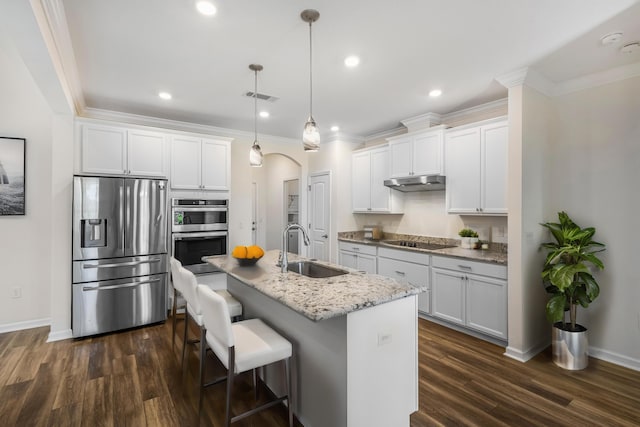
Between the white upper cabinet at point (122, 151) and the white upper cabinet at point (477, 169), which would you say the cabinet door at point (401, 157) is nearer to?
the white upper cabinet at point (477, 169)

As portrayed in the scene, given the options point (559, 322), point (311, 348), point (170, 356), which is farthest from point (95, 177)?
point (559, 322)

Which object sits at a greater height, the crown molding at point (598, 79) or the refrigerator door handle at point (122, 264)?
the crown molding at point (598, 79)

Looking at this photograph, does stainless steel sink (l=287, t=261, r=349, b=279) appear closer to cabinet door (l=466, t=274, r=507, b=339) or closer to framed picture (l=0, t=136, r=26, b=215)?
cabinet door (l=466, t=274, r=507, b=339)

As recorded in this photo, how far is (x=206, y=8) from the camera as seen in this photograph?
2.01 metres

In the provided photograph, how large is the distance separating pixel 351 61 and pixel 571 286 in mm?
2767

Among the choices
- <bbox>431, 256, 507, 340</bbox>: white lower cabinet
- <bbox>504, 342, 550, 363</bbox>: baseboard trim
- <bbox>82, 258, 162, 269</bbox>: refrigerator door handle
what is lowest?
<bbox>504, 342, 550, 363</bbox>: baseboard trim

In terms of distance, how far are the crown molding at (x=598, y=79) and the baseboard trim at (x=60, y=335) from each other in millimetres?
5741

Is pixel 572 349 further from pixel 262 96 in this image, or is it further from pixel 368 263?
pixel 262 96

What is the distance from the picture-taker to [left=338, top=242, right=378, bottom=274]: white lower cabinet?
15.0ft

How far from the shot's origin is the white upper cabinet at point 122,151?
11.7 feet

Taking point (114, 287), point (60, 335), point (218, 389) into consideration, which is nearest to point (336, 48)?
point (218, 389)

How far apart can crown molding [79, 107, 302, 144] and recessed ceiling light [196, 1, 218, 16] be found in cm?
275

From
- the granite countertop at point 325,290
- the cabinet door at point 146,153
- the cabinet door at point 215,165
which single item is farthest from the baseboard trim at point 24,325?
the granite countertop at point 325,290

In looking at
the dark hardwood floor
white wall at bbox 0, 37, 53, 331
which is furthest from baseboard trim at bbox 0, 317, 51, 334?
the dark hardwood floor
